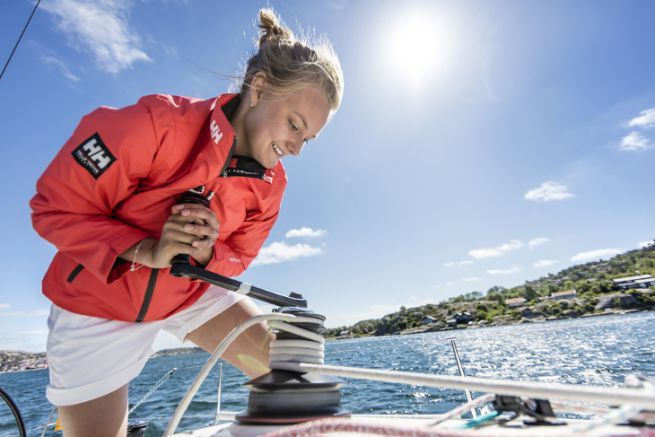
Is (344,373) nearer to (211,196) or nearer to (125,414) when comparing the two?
(211,196)

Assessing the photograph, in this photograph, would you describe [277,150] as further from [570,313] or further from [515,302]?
[515,302]

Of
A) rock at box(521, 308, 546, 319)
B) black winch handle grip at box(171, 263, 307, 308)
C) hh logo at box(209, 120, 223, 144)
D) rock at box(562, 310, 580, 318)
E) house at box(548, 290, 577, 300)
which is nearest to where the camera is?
black winch handle grip at box(171, 263, 307, 308)

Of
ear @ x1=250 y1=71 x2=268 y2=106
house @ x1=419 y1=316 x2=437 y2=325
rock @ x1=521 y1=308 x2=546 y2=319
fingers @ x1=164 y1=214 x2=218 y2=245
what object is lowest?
fingers @ x1=164 y1=214 x2=218 y2=245

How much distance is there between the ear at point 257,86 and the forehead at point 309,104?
0.11 metres

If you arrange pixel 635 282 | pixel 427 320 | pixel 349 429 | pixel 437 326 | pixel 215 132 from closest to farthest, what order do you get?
pixel 349 429, pixel 215 132, pixel 635 282, pixel 437 326, pixel 427 320

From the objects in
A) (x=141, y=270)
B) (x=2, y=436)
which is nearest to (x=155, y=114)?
(x=141, y=270)

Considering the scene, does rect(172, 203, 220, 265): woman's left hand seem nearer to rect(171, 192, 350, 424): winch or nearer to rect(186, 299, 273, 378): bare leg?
rect(171, 192, 350, 424): winch

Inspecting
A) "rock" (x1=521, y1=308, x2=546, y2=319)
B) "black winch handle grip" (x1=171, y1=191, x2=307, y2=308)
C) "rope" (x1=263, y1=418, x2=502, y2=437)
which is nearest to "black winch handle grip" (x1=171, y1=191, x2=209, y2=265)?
"black winch handle grip" (x1=171, y1=191, x2=307, y2=308)

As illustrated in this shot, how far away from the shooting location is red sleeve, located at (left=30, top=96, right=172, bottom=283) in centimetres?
104

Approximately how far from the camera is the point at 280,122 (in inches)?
52.0

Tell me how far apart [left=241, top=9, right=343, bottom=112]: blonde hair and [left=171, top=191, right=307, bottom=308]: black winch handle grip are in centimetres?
73

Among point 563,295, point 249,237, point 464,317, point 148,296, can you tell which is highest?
point 563,295

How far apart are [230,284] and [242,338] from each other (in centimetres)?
72

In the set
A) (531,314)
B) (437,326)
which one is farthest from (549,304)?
(437,326)
